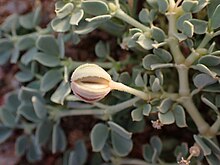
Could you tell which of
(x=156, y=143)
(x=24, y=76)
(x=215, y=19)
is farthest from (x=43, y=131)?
(x=215, y=19)

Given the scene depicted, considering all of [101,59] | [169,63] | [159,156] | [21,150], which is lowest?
[21,150]

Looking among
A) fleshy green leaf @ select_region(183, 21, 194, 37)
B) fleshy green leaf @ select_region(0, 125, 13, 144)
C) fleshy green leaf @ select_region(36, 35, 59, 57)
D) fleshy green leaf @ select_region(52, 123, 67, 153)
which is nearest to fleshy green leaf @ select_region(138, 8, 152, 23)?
fleshy green leaf @ select_region(183, 21, 194, 37)

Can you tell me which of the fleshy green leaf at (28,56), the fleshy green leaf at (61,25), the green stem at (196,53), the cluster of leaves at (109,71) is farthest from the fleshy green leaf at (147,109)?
the fleshy green leaf at (28,56)

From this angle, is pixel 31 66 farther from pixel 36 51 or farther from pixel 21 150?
pixel 21 150

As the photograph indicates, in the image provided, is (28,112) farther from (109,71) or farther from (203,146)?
(203,146)

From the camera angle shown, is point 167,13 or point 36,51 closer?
point 167,13

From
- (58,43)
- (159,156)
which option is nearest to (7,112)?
(58,43)
